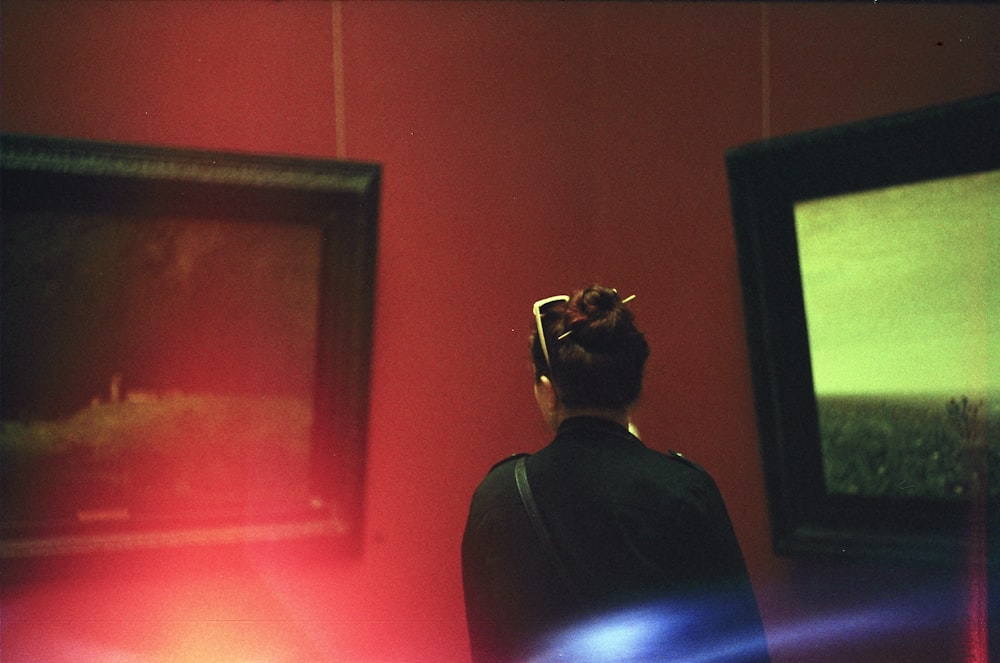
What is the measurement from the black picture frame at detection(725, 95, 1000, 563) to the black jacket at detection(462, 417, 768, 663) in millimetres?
562

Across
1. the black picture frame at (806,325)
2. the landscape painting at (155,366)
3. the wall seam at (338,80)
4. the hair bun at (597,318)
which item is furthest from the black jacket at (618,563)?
the wall seam at (338,80)

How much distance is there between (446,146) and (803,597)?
5.78 ft

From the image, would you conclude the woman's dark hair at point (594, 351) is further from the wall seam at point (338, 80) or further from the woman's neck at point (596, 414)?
the wall seam at point (338, 80)

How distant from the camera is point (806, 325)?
2.31 metres

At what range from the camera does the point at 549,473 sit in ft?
6.22

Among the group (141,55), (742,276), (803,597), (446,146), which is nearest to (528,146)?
(446,146)

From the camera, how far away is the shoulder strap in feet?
5.96

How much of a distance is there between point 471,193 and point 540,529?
1.20m

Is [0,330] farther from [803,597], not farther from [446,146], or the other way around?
[803,597]

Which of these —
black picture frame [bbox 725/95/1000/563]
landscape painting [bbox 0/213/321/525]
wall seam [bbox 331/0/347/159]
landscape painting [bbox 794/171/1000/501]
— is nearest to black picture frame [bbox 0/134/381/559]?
landscape painting [bbox 0/213/321/525]

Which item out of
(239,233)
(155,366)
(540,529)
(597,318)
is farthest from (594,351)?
(155,366)

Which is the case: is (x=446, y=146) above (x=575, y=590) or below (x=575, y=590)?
above

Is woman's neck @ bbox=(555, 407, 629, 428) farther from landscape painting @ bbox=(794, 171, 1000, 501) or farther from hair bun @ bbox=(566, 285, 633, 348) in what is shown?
landscape painting @ bbox=(794, 171, 1000, 501)

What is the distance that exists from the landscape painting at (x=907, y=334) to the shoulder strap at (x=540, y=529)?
90 centimetres
